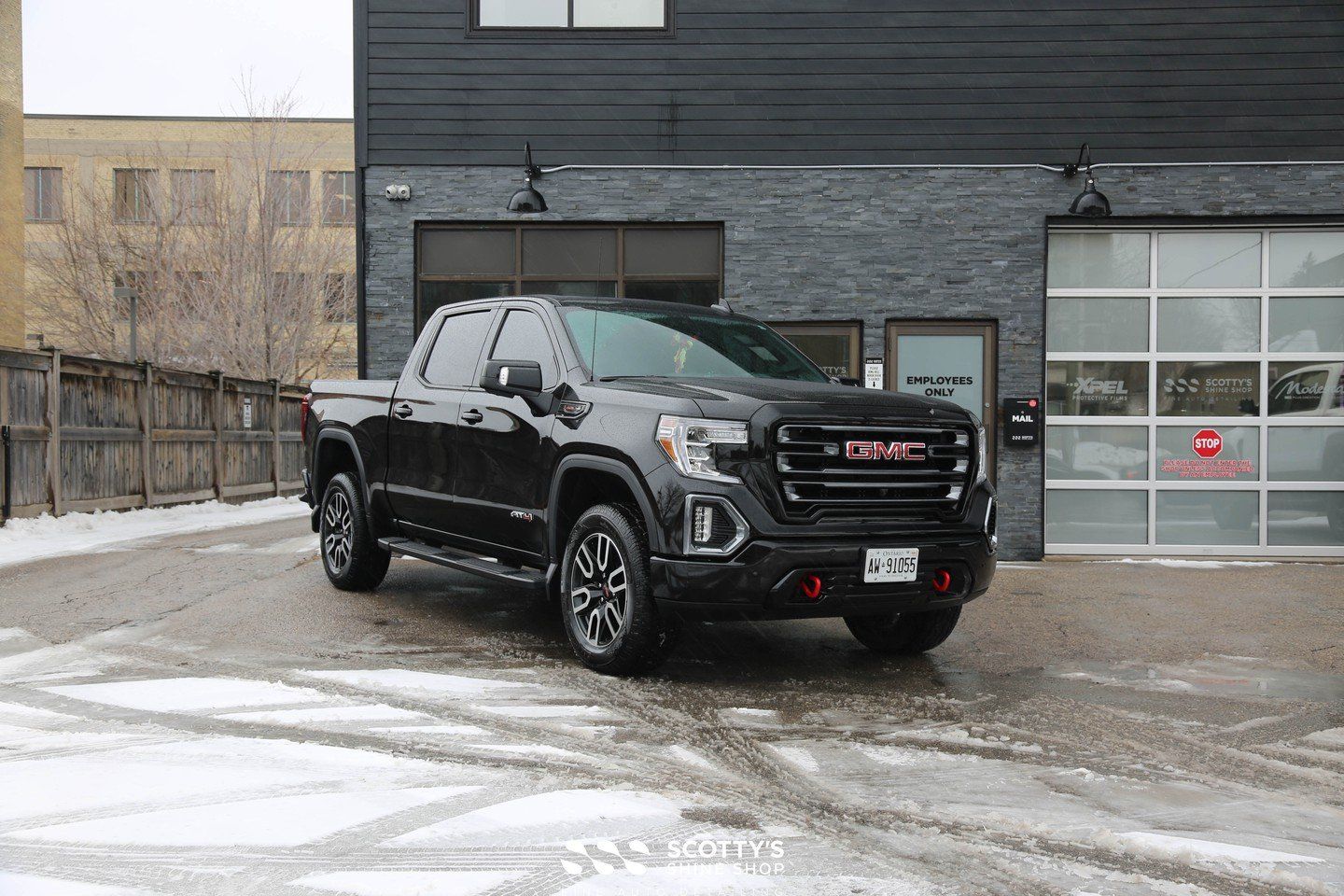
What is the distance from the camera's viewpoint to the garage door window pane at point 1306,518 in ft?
38.4

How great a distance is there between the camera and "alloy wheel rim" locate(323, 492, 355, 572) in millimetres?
8281

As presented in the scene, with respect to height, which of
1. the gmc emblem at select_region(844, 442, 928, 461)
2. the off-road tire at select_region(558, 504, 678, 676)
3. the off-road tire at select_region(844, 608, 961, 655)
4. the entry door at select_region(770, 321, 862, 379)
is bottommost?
the off-road tire at select_region(844, 608, 961, 655)

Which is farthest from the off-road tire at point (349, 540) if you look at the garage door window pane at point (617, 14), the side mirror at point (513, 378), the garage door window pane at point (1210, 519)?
the garage door window pane at point (1210, 519)

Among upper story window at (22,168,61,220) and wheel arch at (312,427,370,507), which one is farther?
upper story window at (22,168,61,220)

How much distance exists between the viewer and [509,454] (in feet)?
21.4

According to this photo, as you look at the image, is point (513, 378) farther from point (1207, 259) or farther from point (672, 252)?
point (1207, 259)

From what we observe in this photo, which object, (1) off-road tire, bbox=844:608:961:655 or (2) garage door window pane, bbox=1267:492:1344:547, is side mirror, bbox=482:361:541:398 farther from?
(2) garage door window pane, bbox=1267:492:1344:547

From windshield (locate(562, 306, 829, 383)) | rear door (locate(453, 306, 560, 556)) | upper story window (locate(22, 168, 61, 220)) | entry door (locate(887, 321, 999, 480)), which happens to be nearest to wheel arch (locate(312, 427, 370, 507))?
rear door (locate(453, 306, 560, 556))

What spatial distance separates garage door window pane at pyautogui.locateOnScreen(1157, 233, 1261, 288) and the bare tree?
22387 millimetres

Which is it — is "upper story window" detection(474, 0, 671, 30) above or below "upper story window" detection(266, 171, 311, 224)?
below

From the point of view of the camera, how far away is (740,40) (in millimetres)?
11766

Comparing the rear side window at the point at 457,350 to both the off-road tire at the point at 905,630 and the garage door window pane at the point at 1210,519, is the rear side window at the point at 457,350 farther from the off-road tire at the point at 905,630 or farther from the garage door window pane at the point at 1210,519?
the garage door window pane at the point at 1210,519

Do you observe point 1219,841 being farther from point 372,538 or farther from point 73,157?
point 73,157

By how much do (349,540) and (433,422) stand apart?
1505 mm
